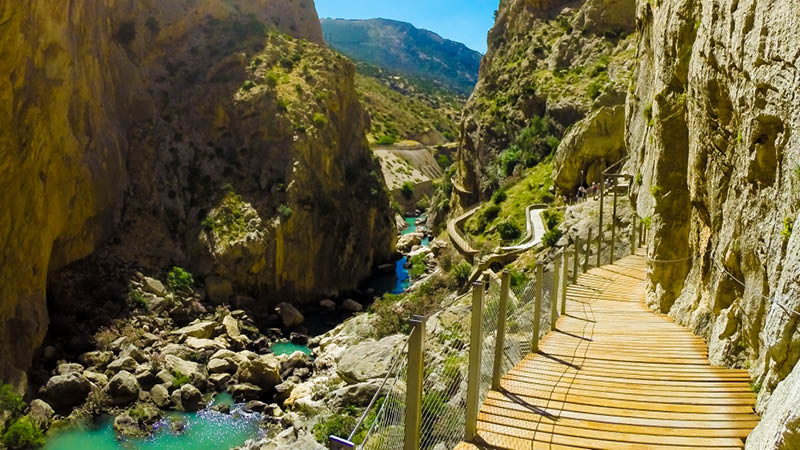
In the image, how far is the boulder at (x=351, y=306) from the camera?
38.2m

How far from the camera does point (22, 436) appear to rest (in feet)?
59.5

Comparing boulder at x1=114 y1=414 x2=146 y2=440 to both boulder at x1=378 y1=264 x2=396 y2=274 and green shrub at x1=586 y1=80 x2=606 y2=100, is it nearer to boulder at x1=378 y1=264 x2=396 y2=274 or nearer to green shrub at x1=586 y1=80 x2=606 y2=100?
boulder at x1=378 y1=264 x2=396 y2=274

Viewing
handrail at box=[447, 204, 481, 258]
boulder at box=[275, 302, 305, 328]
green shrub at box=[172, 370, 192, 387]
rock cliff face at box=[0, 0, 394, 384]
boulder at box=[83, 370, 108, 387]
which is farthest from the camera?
handrail at box=[447, 204, 481, 258]

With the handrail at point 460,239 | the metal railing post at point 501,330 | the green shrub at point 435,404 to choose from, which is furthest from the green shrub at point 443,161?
the metal railing post at point 501,330

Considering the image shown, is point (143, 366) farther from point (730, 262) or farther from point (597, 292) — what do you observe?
point (730, 262)

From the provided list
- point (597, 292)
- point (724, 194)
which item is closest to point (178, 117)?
point (597, 292)

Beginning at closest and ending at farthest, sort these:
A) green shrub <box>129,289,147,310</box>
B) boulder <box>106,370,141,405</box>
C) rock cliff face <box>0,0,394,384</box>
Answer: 1. boulder <box>106,370,141,405</box>
2. rock cliff face <box>0,0,394,384</box>
3. green shrub <box>129,289,147,310</box>

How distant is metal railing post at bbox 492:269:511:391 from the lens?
688cm

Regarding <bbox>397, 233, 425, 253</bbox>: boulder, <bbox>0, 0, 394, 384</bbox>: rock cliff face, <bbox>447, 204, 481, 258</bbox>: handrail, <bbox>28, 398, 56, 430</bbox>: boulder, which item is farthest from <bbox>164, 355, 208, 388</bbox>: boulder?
<bbox>397, 233, 425, 253</bbox>: boulder

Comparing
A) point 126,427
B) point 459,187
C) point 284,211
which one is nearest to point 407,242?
point 459,187

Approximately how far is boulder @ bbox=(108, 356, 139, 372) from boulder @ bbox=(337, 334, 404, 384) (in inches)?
424

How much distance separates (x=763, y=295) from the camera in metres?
6.16

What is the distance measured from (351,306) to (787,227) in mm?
34269

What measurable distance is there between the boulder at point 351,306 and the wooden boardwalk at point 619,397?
94.8 feet
